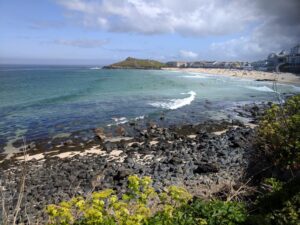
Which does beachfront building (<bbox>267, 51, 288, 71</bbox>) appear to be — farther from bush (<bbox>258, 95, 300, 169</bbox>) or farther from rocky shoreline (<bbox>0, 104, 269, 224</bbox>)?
rocky shoreline (<bbox>0, 104, 269, 224</bbox>)

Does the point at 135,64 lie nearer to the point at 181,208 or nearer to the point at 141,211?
the point at 181,208

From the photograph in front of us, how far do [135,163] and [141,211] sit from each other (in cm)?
1221

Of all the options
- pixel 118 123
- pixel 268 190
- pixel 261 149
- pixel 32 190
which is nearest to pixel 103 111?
pixel 118 123

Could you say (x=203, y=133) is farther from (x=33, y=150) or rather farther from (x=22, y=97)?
(x=22, y=97)

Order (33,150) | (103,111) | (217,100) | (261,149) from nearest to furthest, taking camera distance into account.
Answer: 1. (261,149)
2. (33,150)
3. (103,111)
4. (217,100)

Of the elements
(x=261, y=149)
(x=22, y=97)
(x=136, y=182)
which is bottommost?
(x=22, y=97)

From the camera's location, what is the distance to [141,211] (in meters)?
4.75

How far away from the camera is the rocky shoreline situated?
13109mm

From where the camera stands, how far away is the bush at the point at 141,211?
446 cm

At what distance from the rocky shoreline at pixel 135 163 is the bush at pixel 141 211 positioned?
4467 mm

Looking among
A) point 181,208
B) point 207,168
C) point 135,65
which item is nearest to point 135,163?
point 207,168

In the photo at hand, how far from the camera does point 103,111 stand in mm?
32562

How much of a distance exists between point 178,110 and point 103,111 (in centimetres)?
767

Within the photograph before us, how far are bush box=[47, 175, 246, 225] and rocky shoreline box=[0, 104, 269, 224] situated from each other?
4.47m
